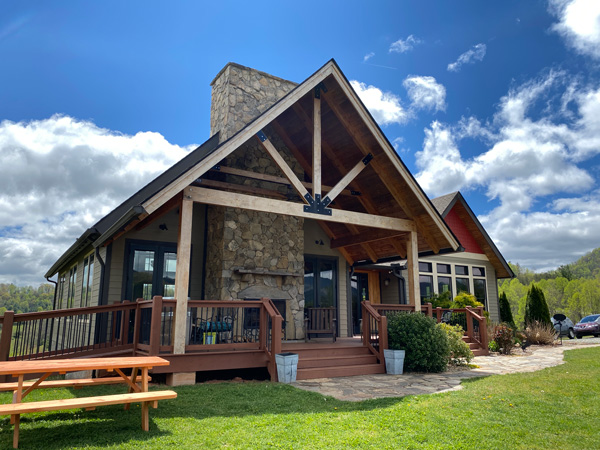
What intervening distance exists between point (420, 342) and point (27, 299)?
6234 cm

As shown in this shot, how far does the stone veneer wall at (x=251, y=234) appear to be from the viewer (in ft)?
33.1

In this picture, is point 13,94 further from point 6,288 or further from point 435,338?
point 6,288

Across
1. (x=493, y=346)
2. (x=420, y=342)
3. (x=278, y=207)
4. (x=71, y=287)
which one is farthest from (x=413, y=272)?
(x=71, y=287)

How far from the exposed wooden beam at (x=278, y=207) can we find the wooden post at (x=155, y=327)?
1.85 m

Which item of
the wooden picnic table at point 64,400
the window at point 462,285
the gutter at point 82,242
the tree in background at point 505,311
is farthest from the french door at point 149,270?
the tree in background at point 505,311

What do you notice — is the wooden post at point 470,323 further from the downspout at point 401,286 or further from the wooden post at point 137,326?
the wooden post at point 137,326

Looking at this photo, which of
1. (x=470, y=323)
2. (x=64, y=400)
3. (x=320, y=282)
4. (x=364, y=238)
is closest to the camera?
(x=64, y=400)

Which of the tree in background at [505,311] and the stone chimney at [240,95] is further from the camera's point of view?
the tree in background at [505,311]

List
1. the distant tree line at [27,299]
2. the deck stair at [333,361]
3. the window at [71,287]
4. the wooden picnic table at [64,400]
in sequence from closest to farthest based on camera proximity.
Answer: the wooden picnic table at [64,400] < the deck stair at [333,361] < the window at [71,287] < the distant tree line at [27,299]

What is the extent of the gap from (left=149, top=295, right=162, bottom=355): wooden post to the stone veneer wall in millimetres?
2911

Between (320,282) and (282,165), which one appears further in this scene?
(320,282)

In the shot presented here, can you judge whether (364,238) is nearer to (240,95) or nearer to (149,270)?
(240,95)

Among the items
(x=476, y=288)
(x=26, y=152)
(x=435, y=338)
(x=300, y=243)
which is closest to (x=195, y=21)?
(x=300, y=243)

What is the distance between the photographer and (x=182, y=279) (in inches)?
281
